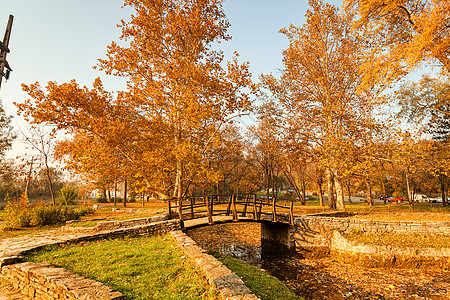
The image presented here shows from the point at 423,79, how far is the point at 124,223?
28.0 m

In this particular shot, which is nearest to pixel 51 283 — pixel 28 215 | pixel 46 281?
pixel 46 281

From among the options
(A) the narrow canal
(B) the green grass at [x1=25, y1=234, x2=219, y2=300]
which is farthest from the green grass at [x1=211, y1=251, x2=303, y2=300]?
(B) the green grass at [x1=25, y1=234, x2=219, y2=300]

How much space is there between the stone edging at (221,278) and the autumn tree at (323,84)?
12.4 m

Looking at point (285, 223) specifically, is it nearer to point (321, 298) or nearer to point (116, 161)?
point (321, 298)

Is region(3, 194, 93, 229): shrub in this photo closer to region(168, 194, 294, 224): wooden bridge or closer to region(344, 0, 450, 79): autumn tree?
region(168, 194, 294, 224): wooden bridge

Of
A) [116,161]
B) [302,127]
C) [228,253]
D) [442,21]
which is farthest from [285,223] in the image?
[442,21]

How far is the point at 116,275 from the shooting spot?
573 cm

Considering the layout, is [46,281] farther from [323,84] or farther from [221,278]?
[323,84]

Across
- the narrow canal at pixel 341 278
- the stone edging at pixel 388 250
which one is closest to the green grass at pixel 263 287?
the narrow canal at pixel 341 278

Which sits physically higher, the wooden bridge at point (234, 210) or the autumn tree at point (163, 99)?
the autumn tree at point (163, 99)

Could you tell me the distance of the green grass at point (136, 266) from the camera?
16.5ft

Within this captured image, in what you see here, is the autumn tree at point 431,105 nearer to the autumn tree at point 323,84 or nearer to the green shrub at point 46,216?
the autumn tree at point 323,84

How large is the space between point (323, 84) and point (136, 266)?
674 inches

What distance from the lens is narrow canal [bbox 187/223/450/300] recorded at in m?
7.76
